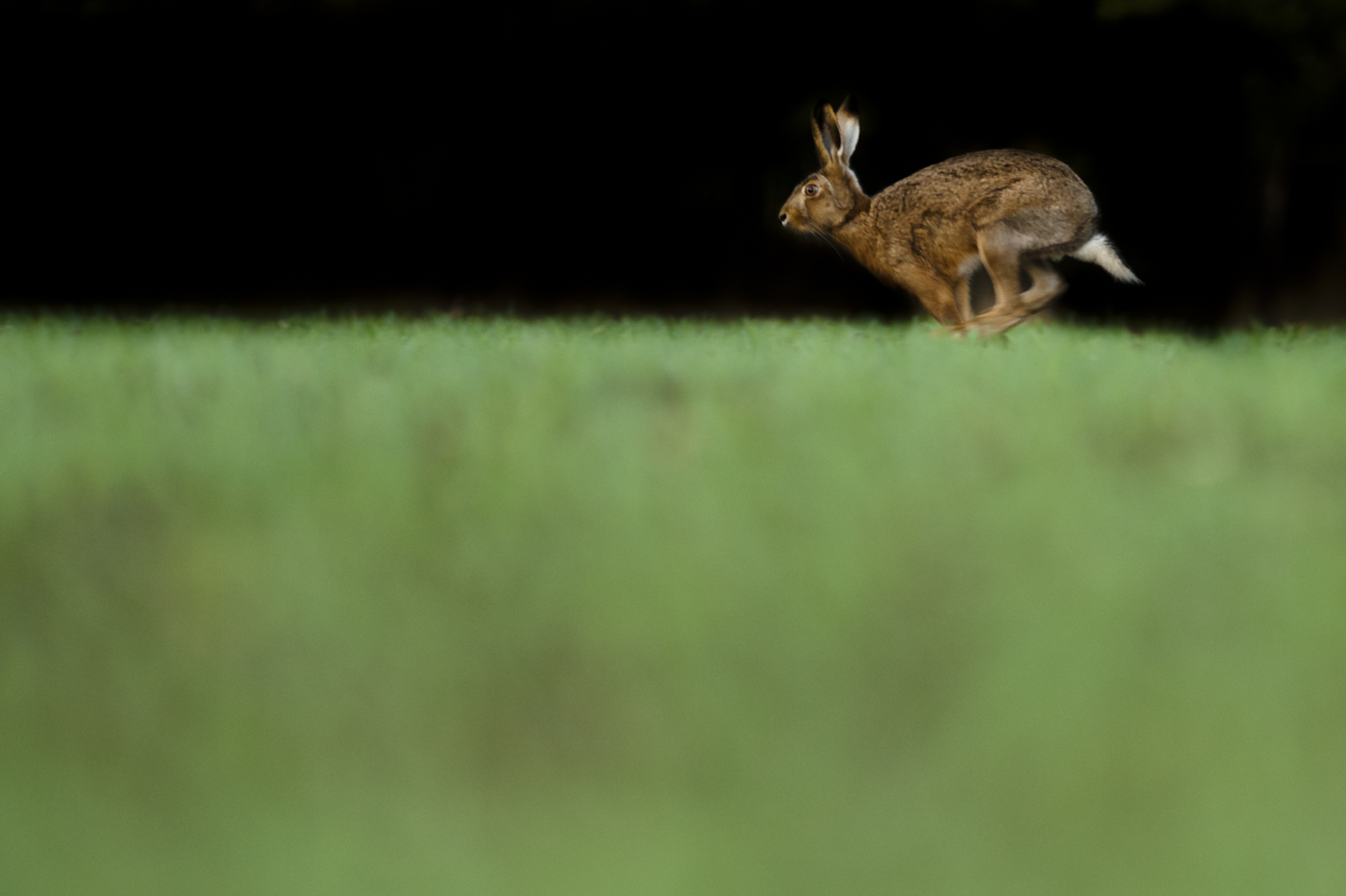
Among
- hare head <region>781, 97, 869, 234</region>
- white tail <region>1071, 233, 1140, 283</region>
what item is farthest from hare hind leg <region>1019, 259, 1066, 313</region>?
hare head <region>781, 97, 869, 234</region>

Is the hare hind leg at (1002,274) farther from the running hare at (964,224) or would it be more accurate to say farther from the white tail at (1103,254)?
the white tail at (1103,254)

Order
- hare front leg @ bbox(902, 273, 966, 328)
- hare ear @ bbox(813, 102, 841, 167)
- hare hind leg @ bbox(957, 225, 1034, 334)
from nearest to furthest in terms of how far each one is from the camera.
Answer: hare hind leg @ bbox(957, 225, 1034, 334) → hare front leg @ bbox(902, 273, 966, 328) → hare ear @ bbox(813, 102, 841, 167)

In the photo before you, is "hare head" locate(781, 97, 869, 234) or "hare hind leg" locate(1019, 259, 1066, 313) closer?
"hare hind leg" locate(1019, 259, 1066, 313)

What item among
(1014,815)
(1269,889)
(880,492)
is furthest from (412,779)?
(880,492)

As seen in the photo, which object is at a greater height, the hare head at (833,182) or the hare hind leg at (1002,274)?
the hare head at (833,182)

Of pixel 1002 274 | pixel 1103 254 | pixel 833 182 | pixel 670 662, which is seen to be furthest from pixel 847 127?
pixel 670 662

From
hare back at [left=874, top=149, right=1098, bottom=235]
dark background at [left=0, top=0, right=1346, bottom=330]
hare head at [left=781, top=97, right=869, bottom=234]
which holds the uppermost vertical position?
dark background at [left=0, top=0, right=1346, bottom=330]

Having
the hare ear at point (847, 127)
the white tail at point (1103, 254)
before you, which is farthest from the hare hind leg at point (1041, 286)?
the hare ear at point (847, 127)

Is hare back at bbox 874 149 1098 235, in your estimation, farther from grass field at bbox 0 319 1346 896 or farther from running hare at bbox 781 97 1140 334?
grass field at bbox 0 319 1346 896
